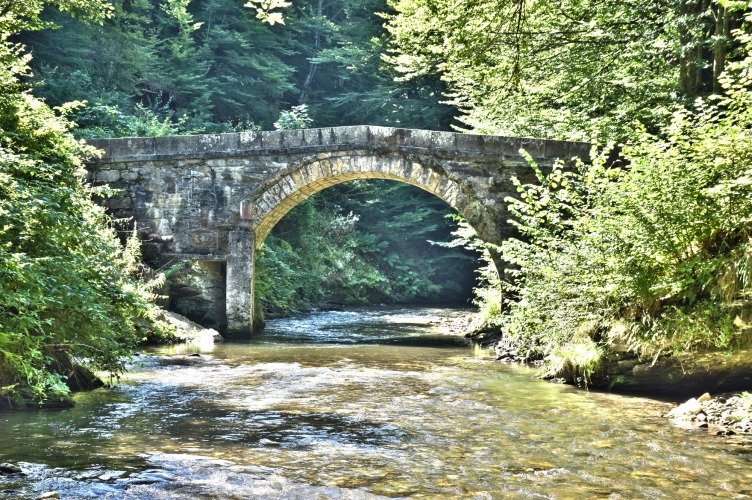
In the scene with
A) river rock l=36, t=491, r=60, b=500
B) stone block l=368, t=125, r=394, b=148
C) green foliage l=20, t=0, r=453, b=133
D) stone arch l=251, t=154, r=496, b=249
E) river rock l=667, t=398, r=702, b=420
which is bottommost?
river rock l=667, t=398, r=702, b=420

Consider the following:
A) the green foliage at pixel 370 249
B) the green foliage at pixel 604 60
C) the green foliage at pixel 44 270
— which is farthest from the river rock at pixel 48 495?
the green foliage at pixel 370 249

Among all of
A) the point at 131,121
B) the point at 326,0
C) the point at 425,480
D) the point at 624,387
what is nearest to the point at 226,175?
the point at 131,121

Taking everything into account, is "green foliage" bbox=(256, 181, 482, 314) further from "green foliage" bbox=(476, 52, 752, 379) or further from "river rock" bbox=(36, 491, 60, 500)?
"river rock" bbox=(36, 491, 60, 500)

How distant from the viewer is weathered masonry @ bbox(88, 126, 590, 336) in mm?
11062

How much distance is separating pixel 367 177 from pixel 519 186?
4.08 metres

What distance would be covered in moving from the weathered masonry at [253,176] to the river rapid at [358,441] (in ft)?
12.4

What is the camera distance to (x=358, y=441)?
193 inches

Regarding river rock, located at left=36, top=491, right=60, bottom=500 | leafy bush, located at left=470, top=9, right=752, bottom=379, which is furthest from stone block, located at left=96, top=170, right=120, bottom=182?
river rock, located at left=36, top=491, right=60, bottom=500

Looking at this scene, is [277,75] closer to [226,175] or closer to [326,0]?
[326,0]

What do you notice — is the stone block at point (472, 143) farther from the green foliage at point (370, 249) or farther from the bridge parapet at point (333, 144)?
the green foliage at point (370, 249)

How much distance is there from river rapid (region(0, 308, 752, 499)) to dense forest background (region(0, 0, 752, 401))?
0.55 m

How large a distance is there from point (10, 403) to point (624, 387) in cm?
528

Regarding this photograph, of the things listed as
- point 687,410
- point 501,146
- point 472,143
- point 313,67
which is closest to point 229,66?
point 313,67

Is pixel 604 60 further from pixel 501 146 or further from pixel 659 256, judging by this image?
pixel 659 256
